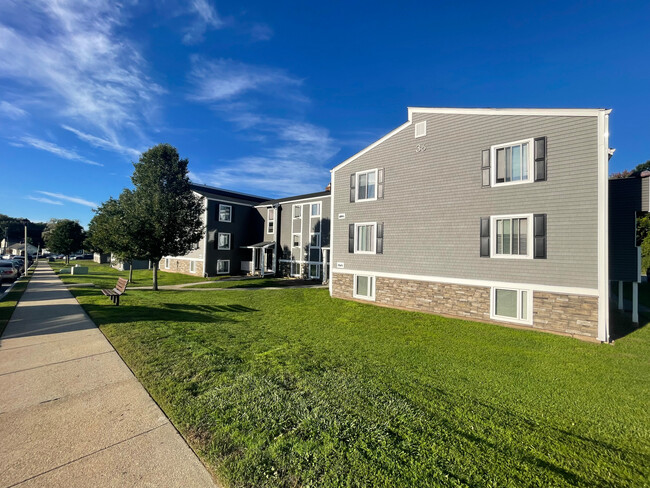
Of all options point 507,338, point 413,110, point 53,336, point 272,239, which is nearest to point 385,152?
point 413,110

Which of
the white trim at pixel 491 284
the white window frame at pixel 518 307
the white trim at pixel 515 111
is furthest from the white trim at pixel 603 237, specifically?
the white window frame at pixel 518 307

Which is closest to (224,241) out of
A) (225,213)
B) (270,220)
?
(225,213)

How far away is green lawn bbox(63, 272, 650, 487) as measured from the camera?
2834 mm

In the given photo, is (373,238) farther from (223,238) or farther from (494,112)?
(223,238)

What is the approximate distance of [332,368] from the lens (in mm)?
5457

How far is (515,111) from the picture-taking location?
10312 mm

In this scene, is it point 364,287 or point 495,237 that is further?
point 364,287

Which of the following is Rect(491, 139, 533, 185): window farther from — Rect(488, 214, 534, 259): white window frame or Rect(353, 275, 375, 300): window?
Rect(353, 275, 375, 300): window

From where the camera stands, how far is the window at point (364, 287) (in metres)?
14.2

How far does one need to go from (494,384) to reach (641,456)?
6.39ft

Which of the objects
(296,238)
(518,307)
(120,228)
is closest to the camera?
(518,307)

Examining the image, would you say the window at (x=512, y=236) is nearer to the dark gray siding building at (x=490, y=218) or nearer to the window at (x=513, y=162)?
the dark gray siding building at (x=490, y=218)

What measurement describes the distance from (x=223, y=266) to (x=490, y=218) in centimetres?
2436

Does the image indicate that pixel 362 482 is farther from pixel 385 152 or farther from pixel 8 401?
pixel 385 152
